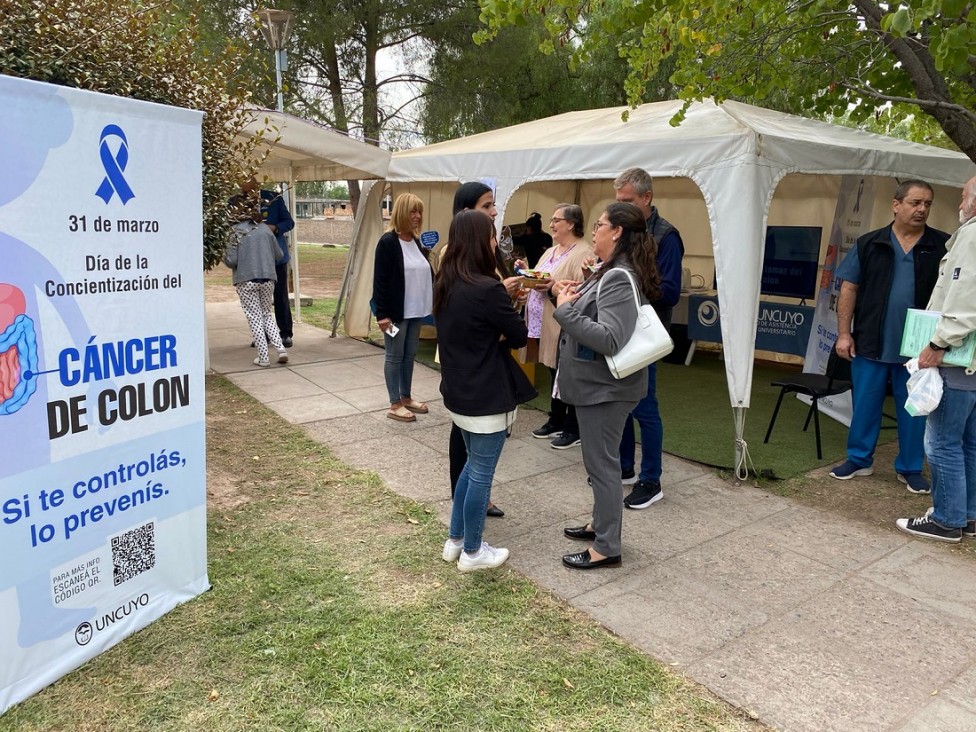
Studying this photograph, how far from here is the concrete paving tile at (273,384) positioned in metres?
6.48

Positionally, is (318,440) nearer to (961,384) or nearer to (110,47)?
(110,47)

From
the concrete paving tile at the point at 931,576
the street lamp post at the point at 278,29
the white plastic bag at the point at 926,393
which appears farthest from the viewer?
the street lamp post at the point at 278,29

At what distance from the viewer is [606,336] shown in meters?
2.97

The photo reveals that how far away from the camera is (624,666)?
8.68 feet

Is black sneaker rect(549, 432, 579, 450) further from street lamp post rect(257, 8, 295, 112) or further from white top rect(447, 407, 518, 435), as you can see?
street lamp post rect(257, 8, 295, 112)

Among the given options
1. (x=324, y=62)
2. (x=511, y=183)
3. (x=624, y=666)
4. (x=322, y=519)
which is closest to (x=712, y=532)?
(x=624, y=666)

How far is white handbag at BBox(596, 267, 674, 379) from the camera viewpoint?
3016mm

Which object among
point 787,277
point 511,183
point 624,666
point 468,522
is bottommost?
point 624,666

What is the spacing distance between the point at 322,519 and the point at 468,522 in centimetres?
107

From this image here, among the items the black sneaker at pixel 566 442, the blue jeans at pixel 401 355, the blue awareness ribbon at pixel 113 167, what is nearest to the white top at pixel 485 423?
the blue awareness ribbon at pixel 113 167

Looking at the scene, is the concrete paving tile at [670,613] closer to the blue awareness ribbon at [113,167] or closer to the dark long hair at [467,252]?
the dark long hair at [467,252]

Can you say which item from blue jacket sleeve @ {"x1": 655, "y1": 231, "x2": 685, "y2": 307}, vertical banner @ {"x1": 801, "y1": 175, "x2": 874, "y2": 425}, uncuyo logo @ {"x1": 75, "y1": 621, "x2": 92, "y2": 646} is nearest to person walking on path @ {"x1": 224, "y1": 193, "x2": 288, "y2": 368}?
blue jacket sleeve @ {"x1": 655, "y1": 231, "x2": 685, "y2": 307}

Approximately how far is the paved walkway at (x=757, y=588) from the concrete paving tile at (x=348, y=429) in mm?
27

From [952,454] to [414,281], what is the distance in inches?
145
